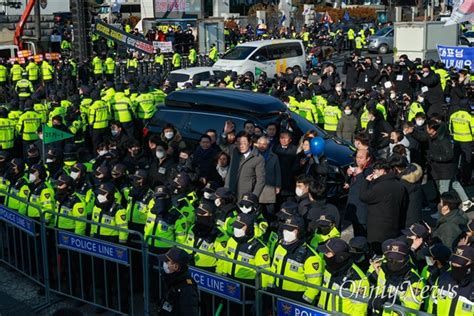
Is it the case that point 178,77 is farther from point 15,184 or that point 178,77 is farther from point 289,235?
point 289,235

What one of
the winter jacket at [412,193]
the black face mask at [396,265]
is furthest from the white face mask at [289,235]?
the winter jacket at [412,193]

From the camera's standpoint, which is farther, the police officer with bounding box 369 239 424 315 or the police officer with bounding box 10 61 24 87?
the police officer with bounding box 10 61 24 87

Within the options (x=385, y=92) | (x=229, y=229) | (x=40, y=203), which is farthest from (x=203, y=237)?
(x=385, y=92)

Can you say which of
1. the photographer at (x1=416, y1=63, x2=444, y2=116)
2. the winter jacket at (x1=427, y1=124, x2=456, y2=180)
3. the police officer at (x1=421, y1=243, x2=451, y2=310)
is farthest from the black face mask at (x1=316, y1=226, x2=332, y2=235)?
the photographer at (x1=416, y1=63, x2=444, y2=116)

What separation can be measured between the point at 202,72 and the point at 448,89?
7.26 metres

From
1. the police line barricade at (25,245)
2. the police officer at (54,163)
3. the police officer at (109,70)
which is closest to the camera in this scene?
the police line barricade at (25,245)

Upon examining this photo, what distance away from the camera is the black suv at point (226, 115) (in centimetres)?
1239

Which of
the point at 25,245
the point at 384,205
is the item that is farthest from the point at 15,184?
the point at 384,205

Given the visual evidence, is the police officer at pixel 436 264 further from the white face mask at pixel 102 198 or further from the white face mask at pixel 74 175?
the white face mask at pixel 74 175

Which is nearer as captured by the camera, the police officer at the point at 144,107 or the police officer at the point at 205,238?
the police officer at the point at 205,238

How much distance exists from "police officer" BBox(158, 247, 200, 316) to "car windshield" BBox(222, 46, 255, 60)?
19.6 m

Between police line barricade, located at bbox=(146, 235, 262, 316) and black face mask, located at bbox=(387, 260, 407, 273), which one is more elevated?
black face mask, located at bbox=(387, 260, 407, 273)

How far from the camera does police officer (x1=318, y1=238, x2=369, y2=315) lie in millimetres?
6373

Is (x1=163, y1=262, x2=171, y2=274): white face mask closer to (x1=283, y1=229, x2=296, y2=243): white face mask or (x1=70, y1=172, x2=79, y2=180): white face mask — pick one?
(x1=283, y1=229, x2=296, y2=243): white face mask
